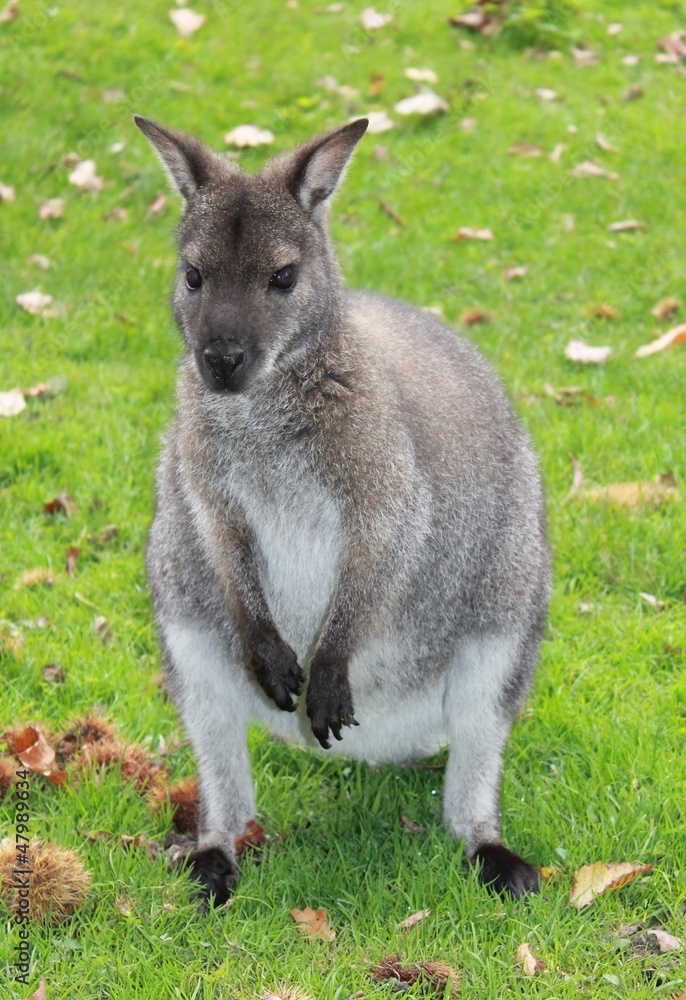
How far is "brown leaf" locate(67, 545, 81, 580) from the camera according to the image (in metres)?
4.42

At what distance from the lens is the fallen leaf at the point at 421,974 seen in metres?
2.77

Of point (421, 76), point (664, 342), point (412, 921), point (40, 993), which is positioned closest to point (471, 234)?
point (664, 342)

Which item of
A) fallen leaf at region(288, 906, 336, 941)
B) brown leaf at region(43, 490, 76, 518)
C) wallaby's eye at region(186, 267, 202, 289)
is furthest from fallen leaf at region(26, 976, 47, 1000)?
brown leaf at region(43, 490, 76, 518)

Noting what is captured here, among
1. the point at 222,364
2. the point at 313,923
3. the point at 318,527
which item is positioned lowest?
the point at 313,923

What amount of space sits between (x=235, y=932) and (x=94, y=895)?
35cm

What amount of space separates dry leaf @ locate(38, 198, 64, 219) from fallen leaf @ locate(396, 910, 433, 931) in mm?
5074

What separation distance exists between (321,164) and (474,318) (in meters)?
3.17

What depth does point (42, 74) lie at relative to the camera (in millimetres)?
8164

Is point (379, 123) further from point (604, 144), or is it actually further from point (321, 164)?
point (321, 164)

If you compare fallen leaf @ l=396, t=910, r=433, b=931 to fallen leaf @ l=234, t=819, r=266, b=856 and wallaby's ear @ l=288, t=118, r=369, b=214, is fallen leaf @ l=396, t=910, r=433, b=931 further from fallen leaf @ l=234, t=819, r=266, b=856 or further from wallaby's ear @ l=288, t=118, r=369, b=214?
wallaby's ear @ l=288, t=118, r=369, b=214

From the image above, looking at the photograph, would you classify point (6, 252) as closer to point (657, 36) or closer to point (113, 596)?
point (113, 596)

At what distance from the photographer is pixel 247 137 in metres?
7.31

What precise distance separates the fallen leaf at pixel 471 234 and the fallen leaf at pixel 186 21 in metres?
2.95

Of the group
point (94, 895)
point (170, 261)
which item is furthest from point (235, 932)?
point (170, 261)
